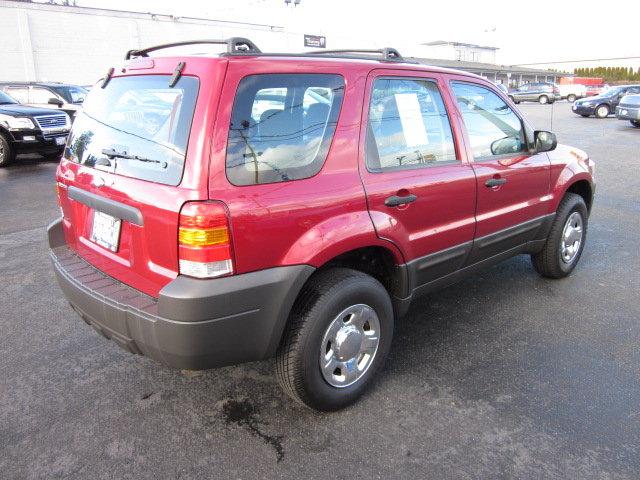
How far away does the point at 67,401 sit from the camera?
2.85m

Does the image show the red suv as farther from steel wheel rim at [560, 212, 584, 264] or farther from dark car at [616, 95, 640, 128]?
dark car at [616, 95, 640, 128]

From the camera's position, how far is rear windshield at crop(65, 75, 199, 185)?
230cm

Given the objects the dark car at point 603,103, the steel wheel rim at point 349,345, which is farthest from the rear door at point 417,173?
the dark car at point 603,103

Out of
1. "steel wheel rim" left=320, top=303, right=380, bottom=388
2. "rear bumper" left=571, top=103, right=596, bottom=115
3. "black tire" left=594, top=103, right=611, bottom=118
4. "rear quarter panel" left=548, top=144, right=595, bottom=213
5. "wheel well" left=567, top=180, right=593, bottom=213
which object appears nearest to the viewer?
"steel wheel rim" left=320, top=303, right=380, bottom=388

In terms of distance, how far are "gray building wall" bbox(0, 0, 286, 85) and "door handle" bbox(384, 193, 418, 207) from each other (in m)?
27.4

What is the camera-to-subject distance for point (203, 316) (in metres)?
2.19

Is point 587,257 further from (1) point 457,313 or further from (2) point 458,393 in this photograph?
(2) point 458,393

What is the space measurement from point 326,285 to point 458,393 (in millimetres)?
1052

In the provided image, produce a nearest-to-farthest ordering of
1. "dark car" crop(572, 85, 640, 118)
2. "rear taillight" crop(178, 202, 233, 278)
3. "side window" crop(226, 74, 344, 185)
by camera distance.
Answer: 1. "rear taillight" crop(178, 202, 233, 278)
2. "side window" crop(226, 74, 344, 185)
3. "dark car" crop(572, 85, 640, 118)

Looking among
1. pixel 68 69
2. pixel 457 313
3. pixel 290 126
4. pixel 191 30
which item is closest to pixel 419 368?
pixel 457 313

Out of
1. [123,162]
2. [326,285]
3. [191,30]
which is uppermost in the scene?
[191,30]

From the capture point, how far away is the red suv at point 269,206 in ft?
7.31

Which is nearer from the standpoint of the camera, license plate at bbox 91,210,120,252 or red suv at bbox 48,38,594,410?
red suv at bbox 48,38,594,410

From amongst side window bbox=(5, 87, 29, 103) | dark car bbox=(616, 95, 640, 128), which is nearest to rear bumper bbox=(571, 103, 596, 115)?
dark car bbox=(616, 95, 640, 128)
